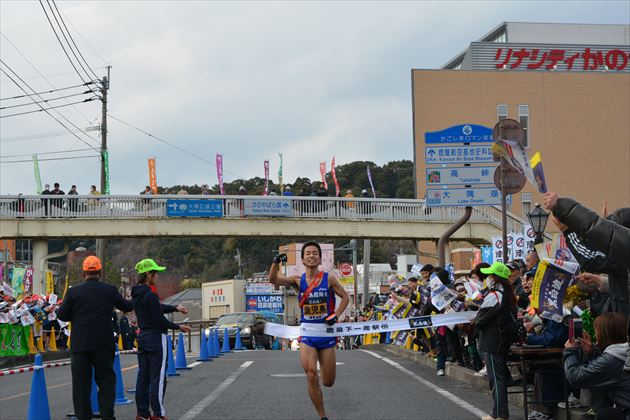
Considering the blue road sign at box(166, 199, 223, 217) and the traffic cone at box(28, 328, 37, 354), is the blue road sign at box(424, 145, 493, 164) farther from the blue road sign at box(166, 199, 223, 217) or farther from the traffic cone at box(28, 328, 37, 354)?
the blue road sign at box(166, 199, 223, 217)

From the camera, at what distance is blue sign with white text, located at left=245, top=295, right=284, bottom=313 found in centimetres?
6525

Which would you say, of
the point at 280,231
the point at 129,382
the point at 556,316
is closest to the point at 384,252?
the point at 280,231

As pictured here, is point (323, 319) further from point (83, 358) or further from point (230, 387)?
point (230, 387)

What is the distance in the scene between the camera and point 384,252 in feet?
327

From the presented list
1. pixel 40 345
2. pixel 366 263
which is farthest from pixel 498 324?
pixel 366 263

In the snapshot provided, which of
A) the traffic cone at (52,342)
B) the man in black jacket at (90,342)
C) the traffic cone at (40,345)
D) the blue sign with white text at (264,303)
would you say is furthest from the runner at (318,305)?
the blue sign with white text at (264,303)

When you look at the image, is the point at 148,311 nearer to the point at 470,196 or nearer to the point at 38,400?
the point at 38,400

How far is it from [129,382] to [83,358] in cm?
669

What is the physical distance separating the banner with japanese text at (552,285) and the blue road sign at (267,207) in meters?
27.6

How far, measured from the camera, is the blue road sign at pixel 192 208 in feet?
119

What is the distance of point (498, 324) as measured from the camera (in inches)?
410

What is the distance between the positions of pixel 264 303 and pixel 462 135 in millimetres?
48491

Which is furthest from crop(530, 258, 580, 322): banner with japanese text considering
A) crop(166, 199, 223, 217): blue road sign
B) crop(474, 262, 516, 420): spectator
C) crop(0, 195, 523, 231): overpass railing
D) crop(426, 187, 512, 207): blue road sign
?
crop(166, 199, 223, 217): blue road sign

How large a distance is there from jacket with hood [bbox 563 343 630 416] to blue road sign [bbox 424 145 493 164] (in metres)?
11.9
